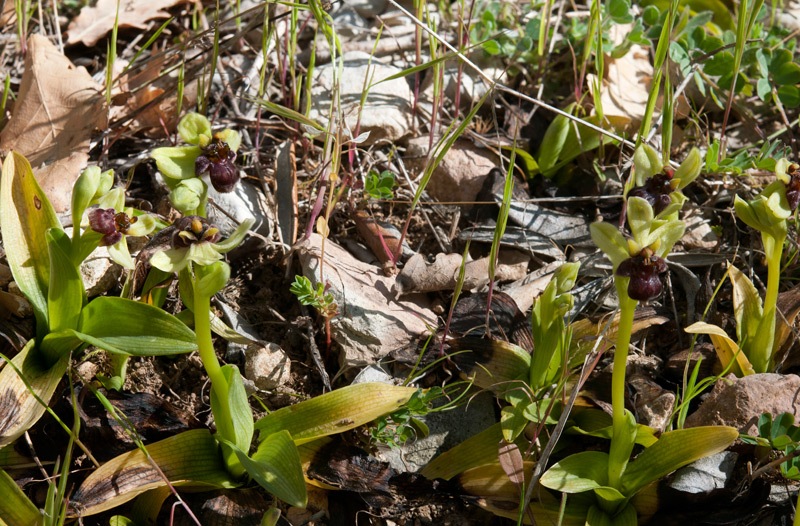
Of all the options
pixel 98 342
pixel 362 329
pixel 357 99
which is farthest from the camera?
pixel 357 99

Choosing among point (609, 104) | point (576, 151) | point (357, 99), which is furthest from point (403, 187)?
point (609, 104)

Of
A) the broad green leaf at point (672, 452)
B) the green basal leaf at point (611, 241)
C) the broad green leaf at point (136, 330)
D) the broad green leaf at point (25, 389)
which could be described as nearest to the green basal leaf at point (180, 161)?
the broad green leaf at point (136, 330)

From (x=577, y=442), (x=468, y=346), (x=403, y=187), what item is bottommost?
(x=577, y=442)

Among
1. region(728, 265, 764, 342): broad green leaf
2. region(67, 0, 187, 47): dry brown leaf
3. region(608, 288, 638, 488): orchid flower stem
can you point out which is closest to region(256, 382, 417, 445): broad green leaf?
region(608, 288, 638, 488): orchid flower stem

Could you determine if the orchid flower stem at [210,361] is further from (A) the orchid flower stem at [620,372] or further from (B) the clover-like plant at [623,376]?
(A) the orchid flower stem at [620,372]

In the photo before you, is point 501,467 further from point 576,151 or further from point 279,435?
point 576,151

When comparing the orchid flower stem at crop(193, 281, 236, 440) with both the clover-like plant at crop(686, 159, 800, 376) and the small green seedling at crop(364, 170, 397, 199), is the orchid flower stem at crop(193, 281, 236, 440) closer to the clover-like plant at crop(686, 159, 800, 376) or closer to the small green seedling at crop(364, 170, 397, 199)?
the small green seedling at crop(364, 170, 397, 199)
